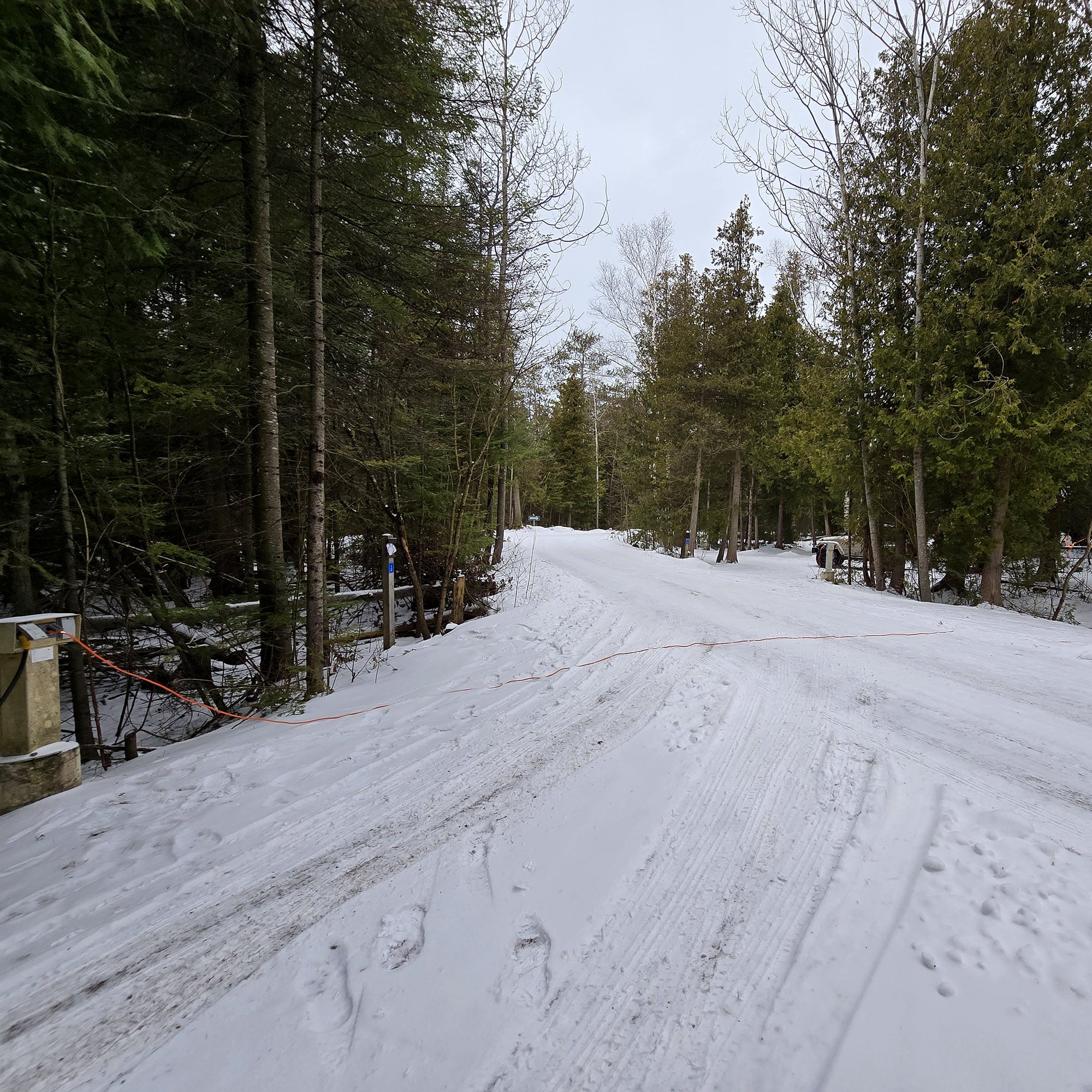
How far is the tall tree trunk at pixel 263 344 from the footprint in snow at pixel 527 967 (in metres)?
3.51

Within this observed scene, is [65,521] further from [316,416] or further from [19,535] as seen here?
[316,416]

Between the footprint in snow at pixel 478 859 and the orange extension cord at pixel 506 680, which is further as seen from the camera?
the orange extension cord at pixel 506 680

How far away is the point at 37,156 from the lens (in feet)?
11.8

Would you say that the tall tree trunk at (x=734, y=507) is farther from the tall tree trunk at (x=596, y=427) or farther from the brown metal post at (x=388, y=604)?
the tall tree trunk at (x=596, y=427)

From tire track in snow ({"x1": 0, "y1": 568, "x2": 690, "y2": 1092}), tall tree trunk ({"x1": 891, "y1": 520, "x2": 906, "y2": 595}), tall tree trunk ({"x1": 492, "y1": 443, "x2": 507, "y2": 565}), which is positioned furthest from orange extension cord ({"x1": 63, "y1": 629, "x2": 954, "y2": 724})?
tall tree trunk ({"x1": 492, "y1": 443, "x2": 507, "y2": 565})

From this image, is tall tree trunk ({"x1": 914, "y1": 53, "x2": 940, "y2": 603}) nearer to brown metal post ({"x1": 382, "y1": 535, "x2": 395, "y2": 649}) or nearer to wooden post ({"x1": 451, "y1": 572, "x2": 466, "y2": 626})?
wooden post ({"x1": 451, "y1": 572, "x2": 466, "y2": 626})

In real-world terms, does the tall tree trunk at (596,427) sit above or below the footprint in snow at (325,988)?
above

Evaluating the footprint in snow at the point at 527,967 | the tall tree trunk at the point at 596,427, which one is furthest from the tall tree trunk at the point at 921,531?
the tall tree trunk at the point at 596,427

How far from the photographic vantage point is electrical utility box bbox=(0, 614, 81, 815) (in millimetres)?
3098

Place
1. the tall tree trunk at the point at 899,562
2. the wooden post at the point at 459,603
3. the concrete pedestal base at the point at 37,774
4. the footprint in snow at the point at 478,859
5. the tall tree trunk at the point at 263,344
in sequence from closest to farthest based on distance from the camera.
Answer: the footprint in snow at the point at 478,859 → the concrete pedestal base at the point at 37,774 → the tall tree trunk at the point at 263,344 → the wooden post at the point at 459,603 → the tall tree trunk at the point at 899,562

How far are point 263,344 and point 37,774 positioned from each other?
3.62 metres

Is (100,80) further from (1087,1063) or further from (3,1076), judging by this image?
(1087,1063)

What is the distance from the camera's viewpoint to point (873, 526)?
1135 cm

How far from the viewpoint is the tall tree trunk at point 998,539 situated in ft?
27.9
